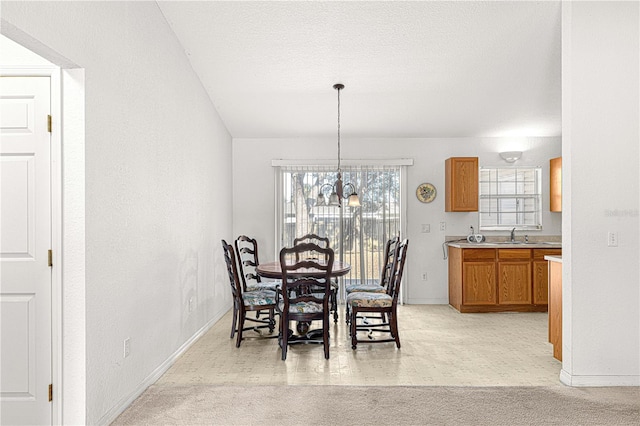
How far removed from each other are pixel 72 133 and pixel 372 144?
4845mm

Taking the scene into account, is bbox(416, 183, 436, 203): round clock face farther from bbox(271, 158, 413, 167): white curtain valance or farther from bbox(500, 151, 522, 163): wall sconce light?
bbox(500, 151, 522, 163): wall sconce light

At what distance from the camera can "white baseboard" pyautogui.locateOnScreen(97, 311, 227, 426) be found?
2.92 m

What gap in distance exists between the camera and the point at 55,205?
269cm

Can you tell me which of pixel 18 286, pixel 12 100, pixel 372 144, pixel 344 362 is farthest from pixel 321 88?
pixel 18 286

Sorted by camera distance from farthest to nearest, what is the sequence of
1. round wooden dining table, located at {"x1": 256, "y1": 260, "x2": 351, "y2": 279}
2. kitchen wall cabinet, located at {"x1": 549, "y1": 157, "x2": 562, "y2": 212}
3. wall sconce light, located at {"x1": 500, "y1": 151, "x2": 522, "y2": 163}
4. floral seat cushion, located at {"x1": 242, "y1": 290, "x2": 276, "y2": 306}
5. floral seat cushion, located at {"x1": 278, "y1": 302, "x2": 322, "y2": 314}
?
wall sconce light, located at {"x1": 500, "y1": 151, "x2": 522, "y2": 163}
kitchen wall cabinet, located at {"x1": 549, "y1": 157, "x2": 562, "y2": 212}
floral seat cushion, located at {"x1": 242, "y1": 290, "x2": 276, "y2": 306}
round wooden dining table, located at {"x1": 256, "y1": 260, "x2": 351, "y2": 279}
floral seat cushion, located at {"x1": 278, "y1": 302, "x2": 322, "y2": 314}

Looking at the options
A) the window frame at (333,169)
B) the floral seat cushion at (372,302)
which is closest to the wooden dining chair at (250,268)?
the window frame at (333,169)

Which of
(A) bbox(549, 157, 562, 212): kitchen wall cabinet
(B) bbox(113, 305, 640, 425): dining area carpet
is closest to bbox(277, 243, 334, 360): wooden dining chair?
(B) bbox(113, 305, 640, 425): dining area carpet

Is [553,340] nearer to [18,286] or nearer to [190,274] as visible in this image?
[190,274]

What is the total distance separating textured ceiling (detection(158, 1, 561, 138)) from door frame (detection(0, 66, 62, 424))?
1.56 metres

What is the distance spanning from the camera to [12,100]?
106 inches

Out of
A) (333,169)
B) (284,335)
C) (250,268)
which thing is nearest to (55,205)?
(284,335)

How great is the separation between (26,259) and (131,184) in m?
0.84

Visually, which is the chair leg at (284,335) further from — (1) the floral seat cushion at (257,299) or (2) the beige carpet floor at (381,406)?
(2) the beige carpet floor at (381,406)

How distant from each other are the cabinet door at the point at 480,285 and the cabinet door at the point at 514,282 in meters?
0.09
